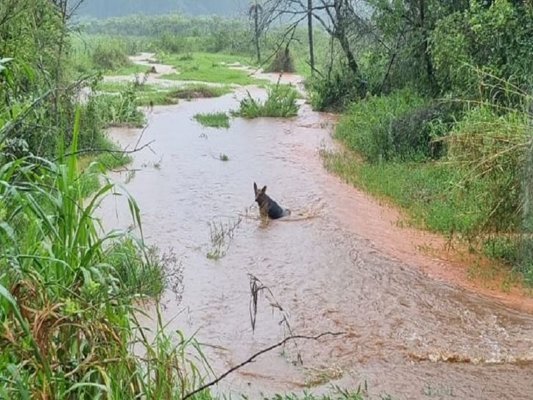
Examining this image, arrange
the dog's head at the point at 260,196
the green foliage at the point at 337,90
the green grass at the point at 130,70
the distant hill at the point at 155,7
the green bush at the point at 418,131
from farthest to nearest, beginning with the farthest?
the distant hill at the point at 155,7 < the green grass at the point at 130,70 < the green foliage at the point at 337,90 < the green bush at the point at 418,131 < the dog's head at the point at 260,196

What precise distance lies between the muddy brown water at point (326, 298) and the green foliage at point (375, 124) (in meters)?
1.07

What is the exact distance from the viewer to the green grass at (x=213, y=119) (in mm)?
15195

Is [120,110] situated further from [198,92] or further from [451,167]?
[451,167]

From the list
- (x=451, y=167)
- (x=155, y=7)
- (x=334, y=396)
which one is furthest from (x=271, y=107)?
(x=155, y=7)

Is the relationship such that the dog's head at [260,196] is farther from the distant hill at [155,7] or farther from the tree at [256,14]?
the distant hill at [155,7]

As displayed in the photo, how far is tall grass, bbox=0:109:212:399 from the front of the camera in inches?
98.0

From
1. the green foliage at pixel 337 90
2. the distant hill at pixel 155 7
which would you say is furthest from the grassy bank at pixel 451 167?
the distant hill at pixel 155 7

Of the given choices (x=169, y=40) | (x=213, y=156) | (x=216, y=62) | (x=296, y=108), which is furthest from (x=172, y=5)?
(x=213, y=156)

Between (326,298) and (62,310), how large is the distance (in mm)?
3809

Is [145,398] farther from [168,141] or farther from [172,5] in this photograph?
[172,5]

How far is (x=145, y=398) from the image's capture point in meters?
2.97

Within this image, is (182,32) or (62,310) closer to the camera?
(62,310)

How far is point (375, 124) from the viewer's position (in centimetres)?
1188

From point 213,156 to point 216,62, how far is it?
17842mm
